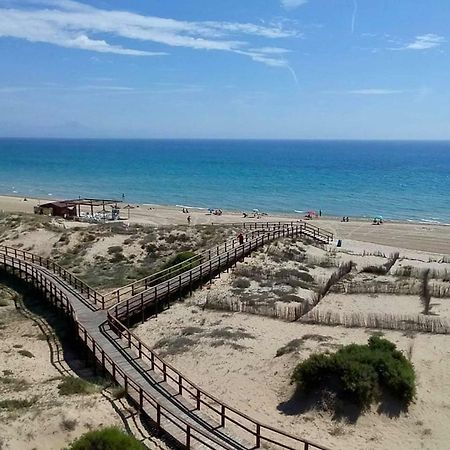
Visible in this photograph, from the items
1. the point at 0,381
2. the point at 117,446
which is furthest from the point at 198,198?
the point at 117,446

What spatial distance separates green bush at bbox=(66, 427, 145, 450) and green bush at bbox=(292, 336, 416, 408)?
5914 mm

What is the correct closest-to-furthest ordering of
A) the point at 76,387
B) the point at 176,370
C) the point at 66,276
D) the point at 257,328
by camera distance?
the point at 176,370, the point at 76,387, the point at 257,328, the point at 66,276

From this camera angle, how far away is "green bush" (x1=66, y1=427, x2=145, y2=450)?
36.5ft

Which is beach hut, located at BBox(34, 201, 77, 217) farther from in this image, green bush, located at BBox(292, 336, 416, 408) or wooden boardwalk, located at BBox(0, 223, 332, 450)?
green bush, located at BBox(292, 336, 416, 408)

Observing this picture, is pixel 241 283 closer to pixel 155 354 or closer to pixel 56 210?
pixel 155 354

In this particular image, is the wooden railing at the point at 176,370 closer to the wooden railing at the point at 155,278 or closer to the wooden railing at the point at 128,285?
the wooden railing at the point at 155,278

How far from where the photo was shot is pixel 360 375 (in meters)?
15.0

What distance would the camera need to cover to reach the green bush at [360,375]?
14.8 meters

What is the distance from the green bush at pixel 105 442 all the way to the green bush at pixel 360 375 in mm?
5914

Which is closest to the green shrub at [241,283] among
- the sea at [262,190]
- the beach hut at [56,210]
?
the beach hut at [56,210]

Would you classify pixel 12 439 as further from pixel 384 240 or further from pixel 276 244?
pixel 384 240

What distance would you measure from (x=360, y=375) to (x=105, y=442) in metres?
7.18

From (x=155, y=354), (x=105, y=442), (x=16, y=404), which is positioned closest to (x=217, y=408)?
(x=155, y=354)

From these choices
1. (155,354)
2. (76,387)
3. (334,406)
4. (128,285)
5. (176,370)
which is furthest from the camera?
(128,285)
